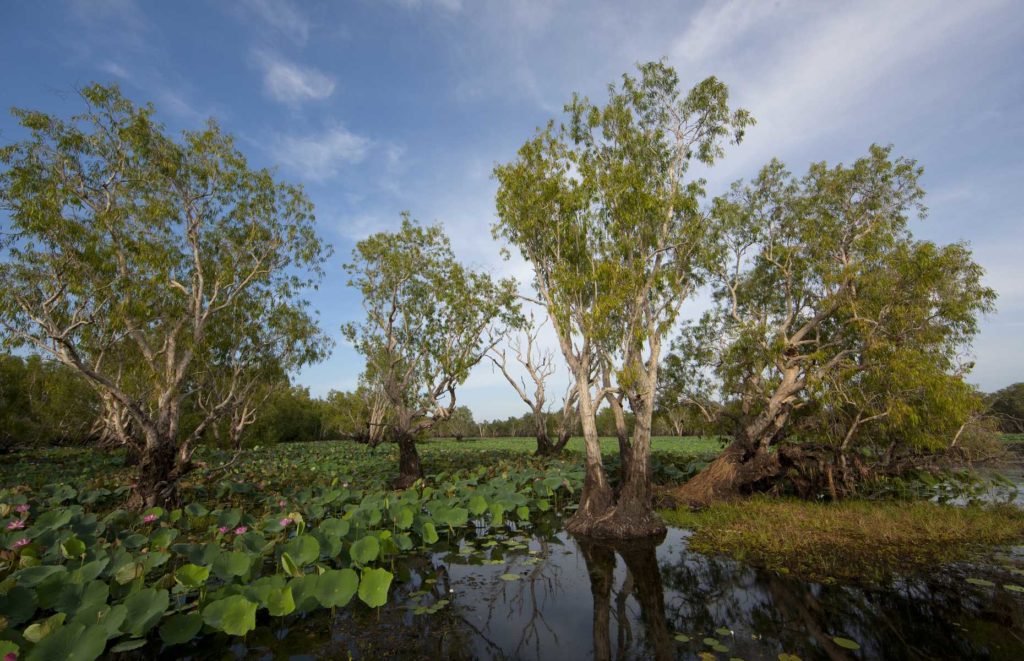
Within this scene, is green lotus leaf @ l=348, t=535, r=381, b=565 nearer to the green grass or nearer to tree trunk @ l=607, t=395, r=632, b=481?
tree trunk @ l=607, t=395, r=632, b=481

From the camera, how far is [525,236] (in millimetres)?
10258

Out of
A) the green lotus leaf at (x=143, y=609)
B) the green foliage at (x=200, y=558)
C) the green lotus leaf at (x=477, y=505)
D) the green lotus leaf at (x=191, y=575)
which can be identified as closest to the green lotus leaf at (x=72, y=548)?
the green foliage at (x=200, y=558)

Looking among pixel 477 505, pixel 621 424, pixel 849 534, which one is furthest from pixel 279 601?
pixel 849 534

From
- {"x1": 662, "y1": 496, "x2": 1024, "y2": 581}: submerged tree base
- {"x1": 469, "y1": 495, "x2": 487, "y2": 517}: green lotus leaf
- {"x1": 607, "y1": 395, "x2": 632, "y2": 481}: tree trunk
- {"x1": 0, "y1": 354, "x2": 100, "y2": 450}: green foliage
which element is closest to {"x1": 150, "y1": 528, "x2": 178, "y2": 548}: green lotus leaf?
{"x1": 469, "y1": 495, "x2": 487, "y2": 517}: green lotus leaf

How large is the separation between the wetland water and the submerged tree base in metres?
0.48

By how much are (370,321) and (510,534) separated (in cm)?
990

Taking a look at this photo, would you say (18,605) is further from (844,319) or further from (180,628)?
(844,319)

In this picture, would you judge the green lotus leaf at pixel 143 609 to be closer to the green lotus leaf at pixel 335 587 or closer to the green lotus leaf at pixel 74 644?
the green lotus leaf at pixel 74 644

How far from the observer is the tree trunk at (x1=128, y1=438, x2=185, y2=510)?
975 centimetres

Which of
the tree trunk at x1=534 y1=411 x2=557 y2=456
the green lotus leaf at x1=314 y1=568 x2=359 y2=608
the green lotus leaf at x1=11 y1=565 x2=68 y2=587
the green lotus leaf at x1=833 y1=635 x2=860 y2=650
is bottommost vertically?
the green lotus leaf at x1=833 y1=635 x2=860 y2=650

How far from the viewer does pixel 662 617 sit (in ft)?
16.9

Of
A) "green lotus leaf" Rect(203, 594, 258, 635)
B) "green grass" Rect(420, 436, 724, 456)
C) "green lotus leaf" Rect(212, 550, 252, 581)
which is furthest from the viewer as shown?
"green grass" Rect(420, 436, 724, 456)

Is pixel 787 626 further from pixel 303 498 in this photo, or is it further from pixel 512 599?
pixel 303 498

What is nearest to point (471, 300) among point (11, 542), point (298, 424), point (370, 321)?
point (370, 321)
